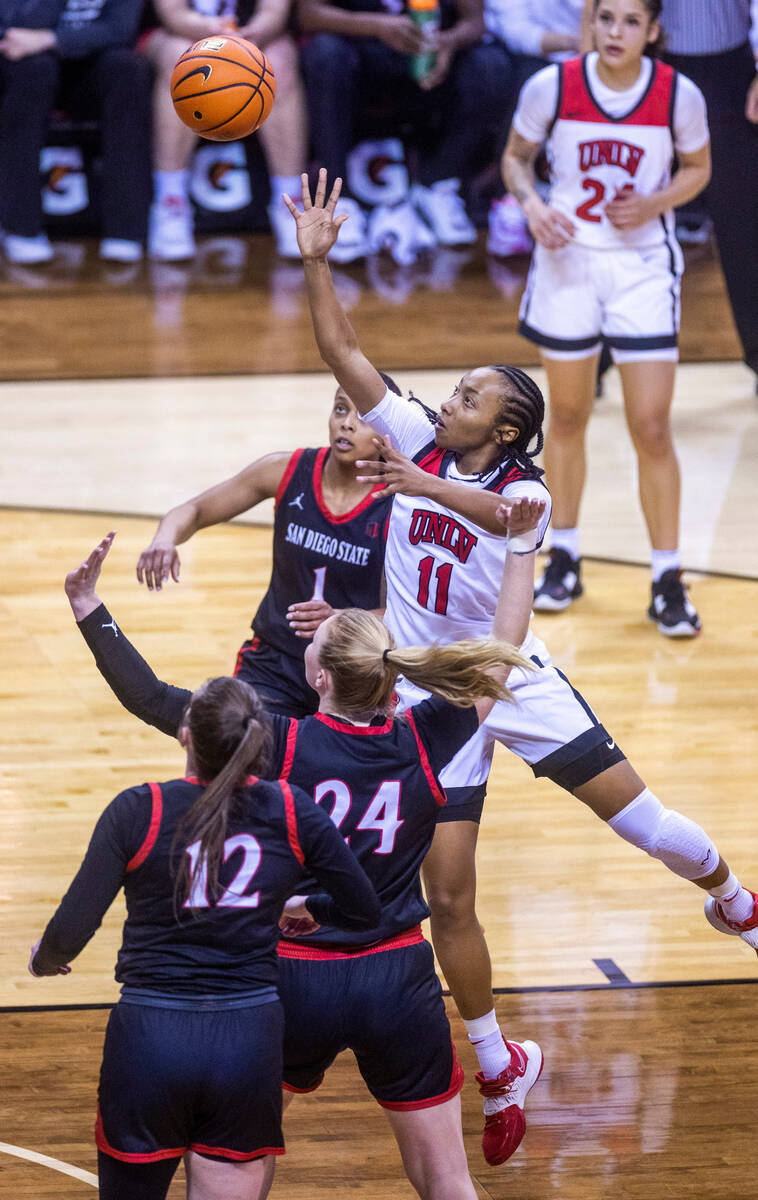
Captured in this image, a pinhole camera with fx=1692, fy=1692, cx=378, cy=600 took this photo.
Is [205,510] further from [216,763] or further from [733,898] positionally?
[216,763]

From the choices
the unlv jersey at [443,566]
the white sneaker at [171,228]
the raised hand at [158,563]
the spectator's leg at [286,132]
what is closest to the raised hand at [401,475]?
the unlv jersey at [443,566]

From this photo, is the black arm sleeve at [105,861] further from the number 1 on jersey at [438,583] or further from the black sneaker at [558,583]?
the black sneaker at [558,583]

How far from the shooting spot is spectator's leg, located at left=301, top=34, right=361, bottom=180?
10602 mm

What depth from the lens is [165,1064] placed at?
2.70 m

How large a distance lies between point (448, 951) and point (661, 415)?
308 centimetres

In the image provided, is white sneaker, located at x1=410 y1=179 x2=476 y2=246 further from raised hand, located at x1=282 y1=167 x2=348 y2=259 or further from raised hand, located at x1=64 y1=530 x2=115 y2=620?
raised hand, located at x1=64 y1=530 x2=115 y2=620

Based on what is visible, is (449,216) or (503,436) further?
(449,216)

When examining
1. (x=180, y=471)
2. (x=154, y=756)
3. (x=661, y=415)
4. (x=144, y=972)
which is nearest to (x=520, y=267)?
(x=180, y=471)

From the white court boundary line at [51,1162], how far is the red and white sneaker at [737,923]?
1.66 metres

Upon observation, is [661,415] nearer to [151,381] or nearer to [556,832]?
[556,832]

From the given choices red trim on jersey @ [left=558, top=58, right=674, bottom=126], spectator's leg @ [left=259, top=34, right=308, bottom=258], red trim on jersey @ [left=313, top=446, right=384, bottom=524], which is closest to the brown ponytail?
red trim on jersey @ [left=313, top=446, right=384, bottom=524]

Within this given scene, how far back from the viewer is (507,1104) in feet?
11.9

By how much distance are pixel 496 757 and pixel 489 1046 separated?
1.89m

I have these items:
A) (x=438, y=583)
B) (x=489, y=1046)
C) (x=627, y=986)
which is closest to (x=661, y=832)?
(x=627, y=986)
